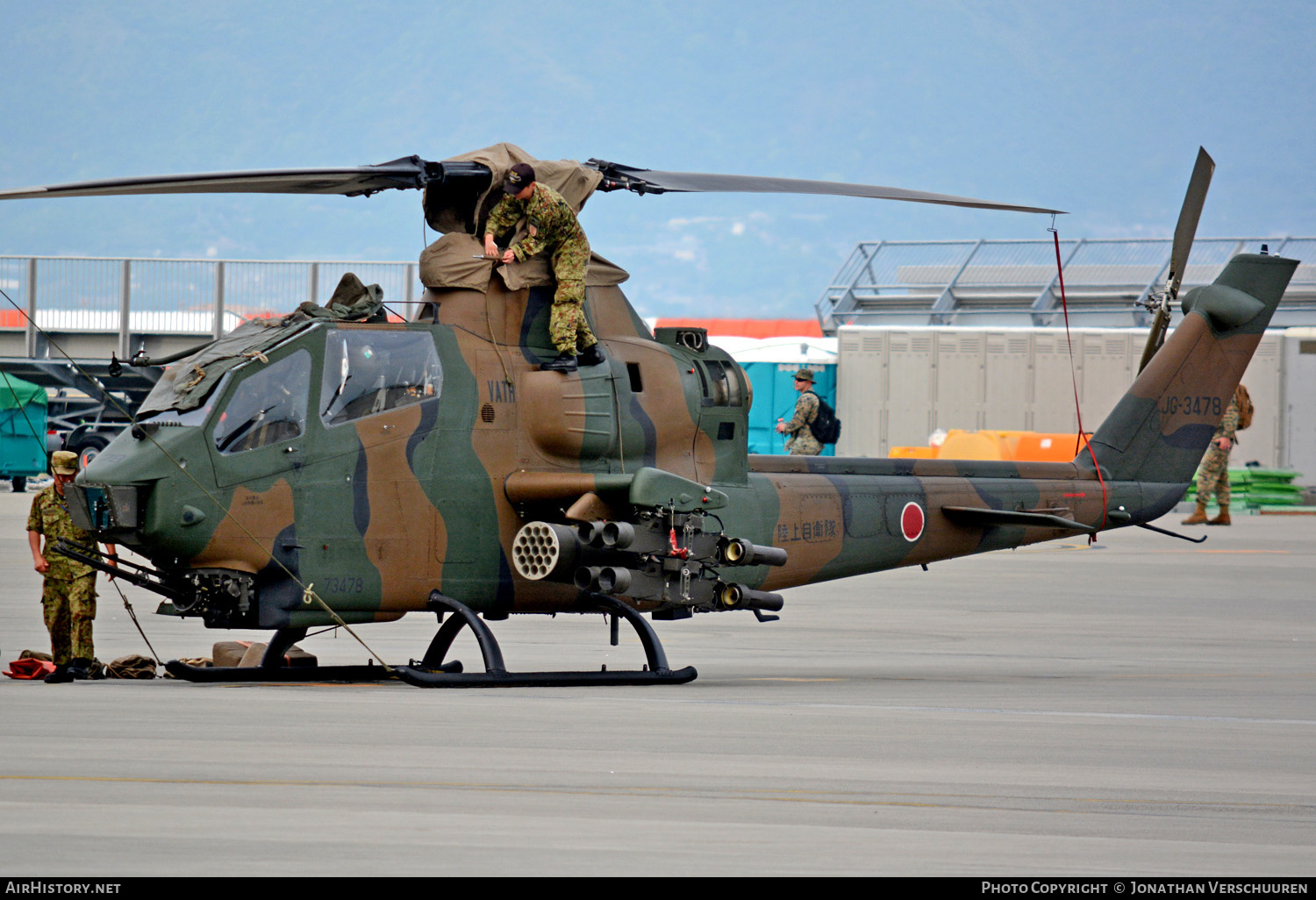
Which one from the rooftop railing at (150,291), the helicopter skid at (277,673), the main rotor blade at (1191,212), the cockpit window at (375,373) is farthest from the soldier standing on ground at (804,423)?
the rooftop railing at (150,291)

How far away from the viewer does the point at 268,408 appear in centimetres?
943

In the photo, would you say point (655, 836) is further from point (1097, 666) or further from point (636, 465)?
point (1097, 666)

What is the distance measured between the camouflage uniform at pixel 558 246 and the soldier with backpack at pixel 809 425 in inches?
407

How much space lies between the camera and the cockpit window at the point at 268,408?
366 inches

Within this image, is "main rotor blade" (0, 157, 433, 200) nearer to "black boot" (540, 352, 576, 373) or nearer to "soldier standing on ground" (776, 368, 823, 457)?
"black boot" (540, 352, 576, 373)

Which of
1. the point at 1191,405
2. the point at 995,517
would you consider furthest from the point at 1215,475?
the point at 995,517

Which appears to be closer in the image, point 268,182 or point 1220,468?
point 268,182

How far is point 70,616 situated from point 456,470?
3.07m

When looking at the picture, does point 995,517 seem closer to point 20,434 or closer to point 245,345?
point 245,345

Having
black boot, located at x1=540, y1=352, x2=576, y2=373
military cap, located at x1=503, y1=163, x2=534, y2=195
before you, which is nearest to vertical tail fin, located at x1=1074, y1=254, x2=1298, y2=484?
black boot, located at x1=540, y1=352, x2=576, y2=373

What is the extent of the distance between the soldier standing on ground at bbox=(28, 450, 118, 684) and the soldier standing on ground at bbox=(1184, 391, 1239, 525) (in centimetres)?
2271

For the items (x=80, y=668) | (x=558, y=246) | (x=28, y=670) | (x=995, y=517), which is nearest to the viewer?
(x=558, y=246)

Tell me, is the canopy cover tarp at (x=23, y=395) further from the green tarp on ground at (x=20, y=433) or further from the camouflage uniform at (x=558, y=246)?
the camouflage uniform at (x=558, y=246)

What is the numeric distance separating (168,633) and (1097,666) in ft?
25.8
